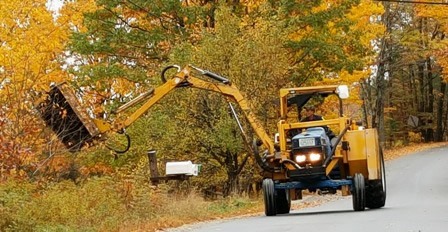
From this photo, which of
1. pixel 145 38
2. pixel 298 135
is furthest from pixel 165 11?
pixel 298 135

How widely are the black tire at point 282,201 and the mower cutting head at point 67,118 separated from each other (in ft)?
13.4

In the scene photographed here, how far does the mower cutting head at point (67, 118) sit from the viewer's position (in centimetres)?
1634

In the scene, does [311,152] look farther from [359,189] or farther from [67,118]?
[67,118]

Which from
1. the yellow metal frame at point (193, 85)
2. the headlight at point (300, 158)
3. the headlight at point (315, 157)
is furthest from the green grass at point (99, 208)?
the headlight at point (315, 157)

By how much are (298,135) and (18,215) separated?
18.6 feet

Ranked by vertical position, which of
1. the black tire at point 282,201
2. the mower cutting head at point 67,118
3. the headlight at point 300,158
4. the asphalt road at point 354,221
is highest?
the mower cutting head at point 67,118

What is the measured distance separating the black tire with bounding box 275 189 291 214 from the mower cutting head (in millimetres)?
4082

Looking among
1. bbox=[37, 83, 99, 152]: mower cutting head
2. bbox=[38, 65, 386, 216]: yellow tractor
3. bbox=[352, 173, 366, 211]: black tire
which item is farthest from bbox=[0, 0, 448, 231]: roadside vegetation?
bbox=[352, 173, 366, 211]: black tire

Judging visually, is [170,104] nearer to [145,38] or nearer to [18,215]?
[145,38]

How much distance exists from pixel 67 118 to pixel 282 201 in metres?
4.89

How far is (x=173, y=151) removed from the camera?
74.8 feet

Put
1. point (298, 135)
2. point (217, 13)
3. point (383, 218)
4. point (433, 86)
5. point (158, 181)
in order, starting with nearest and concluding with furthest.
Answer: point (383, 218), point (298, 135), point (158, 181), point (217, 13), point (433, 86)

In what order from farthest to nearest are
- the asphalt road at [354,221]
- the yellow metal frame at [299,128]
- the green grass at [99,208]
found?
the yellow metal frame at [299,128]
the green grass at [99,208]
the asphalt road at [354,221]

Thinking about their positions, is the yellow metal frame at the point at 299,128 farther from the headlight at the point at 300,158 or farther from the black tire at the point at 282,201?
the black tire at the point at 282,201
